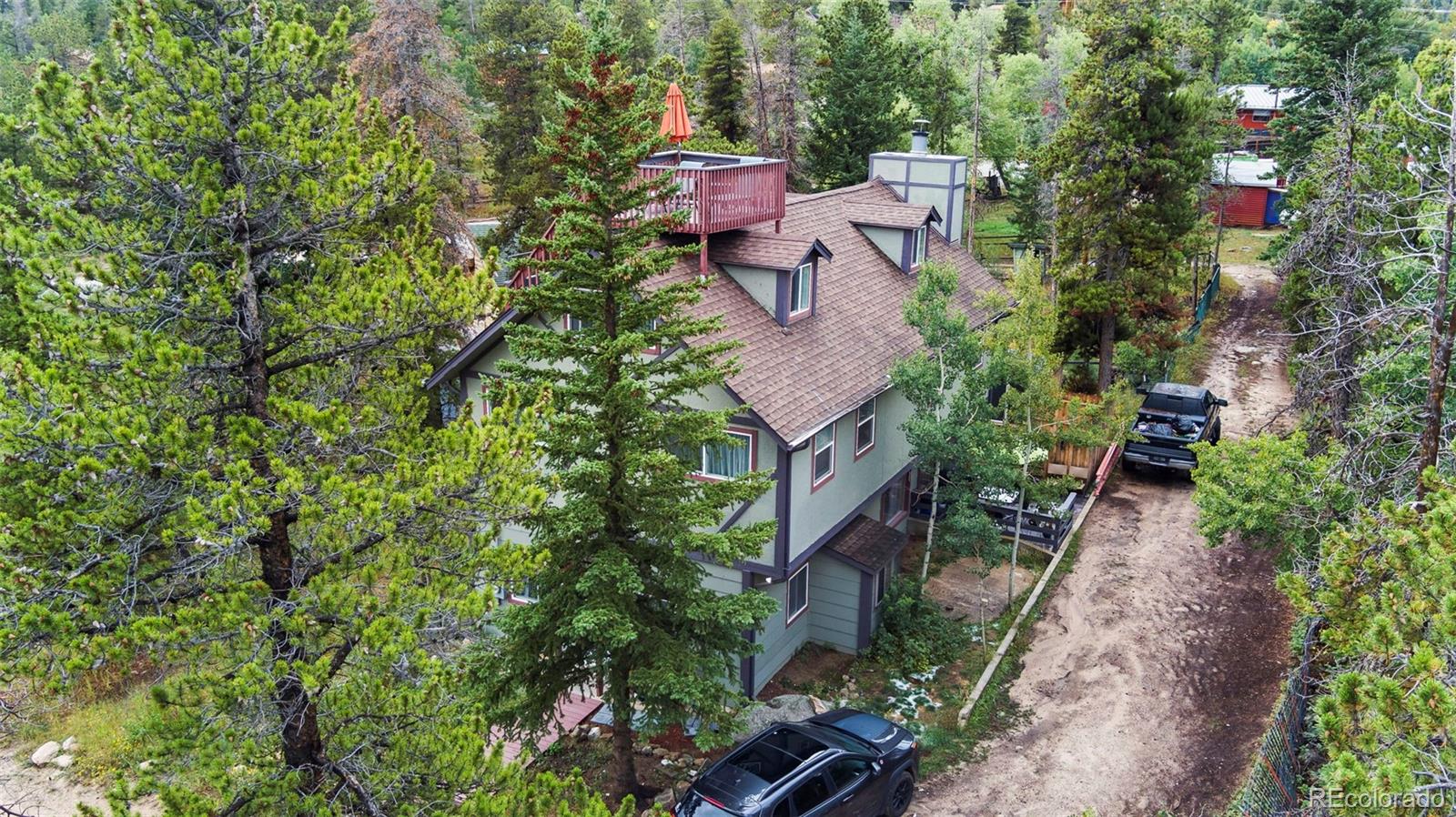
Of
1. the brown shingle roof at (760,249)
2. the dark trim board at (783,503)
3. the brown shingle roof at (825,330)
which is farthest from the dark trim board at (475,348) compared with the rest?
the dark trim board at (783,503)

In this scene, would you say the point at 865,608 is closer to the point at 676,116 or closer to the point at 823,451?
the point at 823,451

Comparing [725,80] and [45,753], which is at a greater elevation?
[725,80]

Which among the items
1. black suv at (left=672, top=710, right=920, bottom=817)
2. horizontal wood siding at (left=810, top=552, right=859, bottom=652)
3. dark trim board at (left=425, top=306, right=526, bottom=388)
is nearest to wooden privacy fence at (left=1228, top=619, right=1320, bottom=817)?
black suv at (left=672, top=710, right=920, bottom=817)

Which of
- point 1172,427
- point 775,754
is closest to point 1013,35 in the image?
point 1172,427

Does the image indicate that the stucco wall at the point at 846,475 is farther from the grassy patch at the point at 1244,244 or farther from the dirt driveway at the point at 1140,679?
the grassy patch at the point at 1244,244

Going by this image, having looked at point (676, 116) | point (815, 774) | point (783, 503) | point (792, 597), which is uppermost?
point (676, 116)

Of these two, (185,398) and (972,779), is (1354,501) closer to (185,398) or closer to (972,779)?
(972,779)
